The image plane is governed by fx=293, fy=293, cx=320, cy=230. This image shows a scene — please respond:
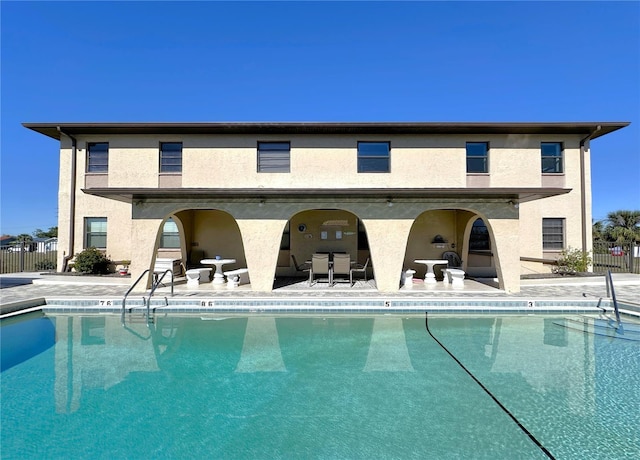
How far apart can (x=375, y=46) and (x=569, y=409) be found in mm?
18019

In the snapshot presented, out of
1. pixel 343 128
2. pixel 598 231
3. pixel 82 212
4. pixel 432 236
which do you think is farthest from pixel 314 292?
pixel 598 231

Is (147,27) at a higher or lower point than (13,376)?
higher

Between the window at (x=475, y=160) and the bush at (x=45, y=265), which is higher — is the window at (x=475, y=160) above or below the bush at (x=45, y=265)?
above

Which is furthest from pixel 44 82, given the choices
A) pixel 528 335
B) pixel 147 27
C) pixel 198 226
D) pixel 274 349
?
pixel 528 335

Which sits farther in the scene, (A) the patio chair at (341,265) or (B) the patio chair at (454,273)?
(A) the patio chair at (341,265)

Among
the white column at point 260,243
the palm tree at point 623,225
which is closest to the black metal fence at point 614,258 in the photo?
the palm tree at point 623,225

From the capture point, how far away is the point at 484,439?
3.74 metres

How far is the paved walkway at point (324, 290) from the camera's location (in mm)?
9875

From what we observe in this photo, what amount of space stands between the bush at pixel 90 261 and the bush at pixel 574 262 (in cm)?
2108

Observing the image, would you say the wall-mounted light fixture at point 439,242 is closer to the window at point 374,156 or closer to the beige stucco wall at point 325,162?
the beige stucco wall at point 325,162

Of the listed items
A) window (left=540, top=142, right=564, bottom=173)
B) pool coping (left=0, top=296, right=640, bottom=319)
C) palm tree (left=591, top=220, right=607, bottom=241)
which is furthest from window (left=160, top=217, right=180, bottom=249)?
palm tree (left=591, top=220, right=607, bottom=241)

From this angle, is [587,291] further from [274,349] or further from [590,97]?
[590,97]

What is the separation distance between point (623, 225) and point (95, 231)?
144ft

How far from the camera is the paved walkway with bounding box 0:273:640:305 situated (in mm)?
9875
